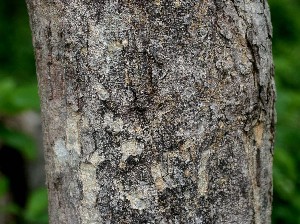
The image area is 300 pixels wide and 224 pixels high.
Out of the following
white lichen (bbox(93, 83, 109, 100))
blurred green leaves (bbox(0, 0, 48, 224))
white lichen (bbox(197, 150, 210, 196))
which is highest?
blurred green leaves (bbox(0, 0, 48, 224))

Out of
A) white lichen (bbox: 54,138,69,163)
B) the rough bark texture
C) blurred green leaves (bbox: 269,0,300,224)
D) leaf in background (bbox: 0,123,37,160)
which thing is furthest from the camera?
leaf in background (bbox: 0,123,37,160)

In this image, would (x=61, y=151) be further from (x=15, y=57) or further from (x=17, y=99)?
Result: (x=15, y=57)

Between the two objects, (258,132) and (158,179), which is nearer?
(158,179)

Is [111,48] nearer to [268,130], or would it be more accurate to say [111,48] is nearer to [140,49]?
[140,49]

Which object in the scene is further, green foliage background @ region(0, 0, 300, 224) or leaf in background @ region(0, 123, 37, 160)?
leaf in background @ region(0, 123, 37, 160)

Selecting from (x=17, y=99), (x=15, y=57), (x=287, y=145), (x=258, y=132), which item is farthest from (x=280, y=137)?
(x=15, y=57)

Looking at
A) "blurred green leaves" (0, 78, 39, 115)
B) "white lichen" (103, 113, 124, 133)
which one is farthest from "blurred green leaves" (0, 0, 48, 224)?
"white lichen" (103, 113, 124, 133)

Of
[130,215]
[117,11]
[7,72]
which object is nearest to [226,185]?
[130,215]

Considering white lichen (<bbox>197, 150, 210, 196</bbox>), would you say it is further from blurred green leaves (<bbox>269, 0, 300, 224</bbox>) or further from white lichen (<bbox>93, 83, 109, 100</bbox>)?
blurred green leaves (<bbox>269, 0, 300, 224</bbox>)
